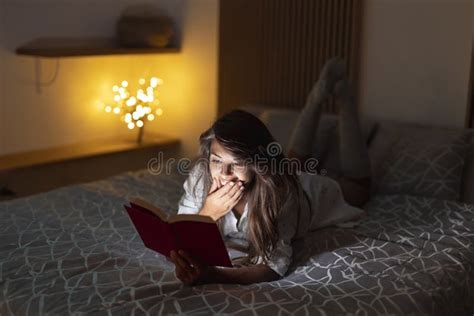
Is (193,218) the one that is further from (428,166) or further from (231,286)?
(428,166)

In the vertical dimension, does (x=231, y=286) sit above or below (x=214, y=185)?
below

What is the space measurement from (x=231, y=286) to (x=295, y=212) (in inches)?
13.7

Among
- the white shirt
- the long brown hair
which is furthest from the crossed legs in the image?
the long brown hair

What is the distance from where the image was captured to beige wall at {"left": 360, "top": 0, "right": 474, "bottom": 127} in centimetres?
304

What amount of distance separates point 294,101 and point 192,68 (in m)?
0.74

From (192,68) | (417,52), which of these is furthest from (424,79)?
(192,68)

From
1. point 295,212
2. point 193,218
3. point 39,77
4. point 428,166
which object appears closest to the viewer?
point 193,218

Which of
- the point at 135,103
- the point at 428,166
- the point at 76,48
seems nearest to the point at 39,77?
the point at 76,48

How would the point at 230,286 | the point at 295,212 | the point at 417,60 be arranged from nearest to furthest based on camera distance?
the point at 230,286 < the point at 295,212 < the point at 417,60

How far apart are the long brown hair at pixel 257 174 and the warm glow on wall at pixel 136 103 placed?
6.23 ft

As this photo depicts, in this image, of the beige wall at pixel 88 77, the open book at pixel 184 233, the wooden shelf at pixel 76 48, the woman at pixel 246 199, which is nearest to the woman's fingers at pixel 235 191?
the woman at pixel 246 199

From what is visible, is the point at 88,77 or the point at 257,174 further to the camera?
the point at 88,77

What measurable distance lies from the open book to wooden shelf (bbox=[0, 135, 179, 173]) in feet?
5.19

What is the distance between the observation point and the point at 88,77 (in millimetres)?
3770
